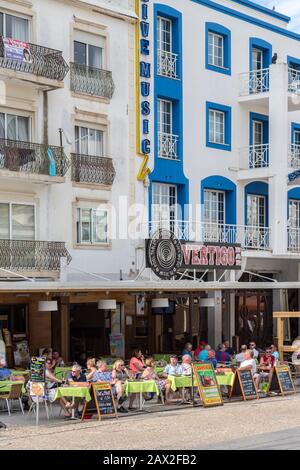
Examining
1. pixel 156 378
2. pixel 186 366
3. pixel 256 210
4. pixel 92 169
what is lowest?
pixel 156 378

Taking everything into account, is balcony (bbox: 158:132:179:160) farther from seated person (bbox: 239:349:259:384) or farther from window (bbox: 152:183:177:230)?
seated person (bbox: 239:349:259:384)

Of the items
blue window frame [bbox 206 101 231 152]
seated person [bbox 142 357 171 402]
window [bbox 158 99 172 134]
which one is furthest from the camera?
blue window frame [bbox 206 101 231 152]

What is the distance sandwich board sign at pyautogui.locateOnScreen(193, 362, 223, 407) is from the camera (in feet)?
68.7

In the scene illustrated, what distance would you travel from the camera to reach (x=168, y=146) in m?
30.5

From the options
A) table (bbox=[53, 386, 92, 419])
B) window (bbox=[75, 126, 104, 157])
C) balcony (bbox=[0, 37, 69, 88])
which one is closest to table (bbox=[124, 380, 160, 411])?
table (bbox=[53, 386, 92, 419])

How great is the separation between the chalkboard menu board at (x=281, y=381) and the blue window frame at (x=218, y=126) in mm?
11178

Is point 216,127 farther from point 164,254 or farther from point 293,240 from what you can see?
point 164,254

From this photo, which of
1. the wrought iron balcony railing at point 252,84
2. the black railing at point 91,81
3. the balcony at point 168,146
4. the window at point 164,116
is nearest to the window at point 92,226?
the balcony at point 168,146

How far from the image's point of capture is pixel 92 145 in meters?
28.3

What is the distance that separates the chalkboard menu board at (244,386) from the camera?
22.3 meters

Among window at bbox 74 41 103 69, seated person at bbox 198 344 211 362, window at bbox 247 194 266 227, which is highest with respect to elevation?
window at bbox 74 41 103 69

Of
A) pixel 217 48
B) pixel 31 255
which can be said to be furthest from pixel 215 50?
pixel 31 255

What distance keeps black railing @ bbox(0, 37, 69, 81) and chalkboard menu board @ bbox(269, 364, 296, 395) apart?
11.0 m

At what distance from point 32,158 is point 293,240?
12.3 meters
